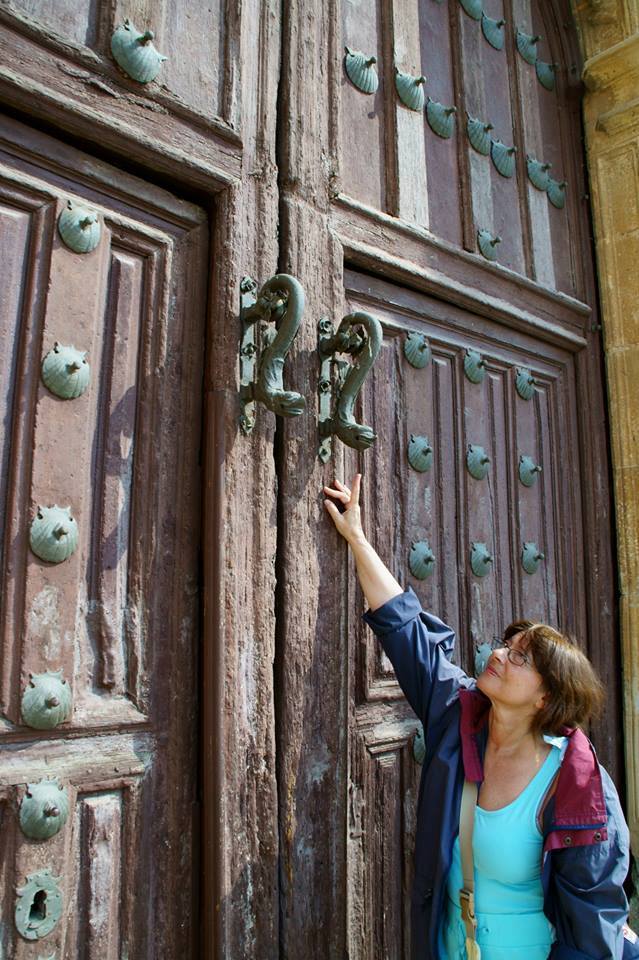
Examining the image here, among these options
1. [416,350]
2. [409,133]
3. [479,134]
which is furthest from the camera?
[479,134]

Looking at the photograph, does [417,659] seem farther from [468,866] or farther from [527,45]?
[527,45]

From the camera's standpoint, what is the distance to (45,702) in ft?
4.29

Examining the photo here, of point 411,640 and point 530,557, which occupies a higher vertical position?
point 530,557

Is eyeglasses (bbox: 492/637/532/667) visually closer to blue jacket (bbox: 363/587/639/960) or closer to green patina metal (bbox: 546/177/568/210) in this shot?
blue jacket (bbox: 363/587/639/960)

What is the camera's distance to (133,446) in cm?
154

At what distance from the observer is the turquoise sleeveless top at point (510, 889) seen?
1.39m

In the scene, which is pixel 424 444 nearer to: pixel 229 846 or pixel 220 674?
pixel 220 674

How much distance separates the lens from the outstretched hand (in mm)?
1707

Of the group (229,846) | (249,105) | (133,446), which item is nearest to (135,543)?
(133,446)

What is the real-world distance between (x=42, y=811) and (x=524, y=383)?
5.52 ft

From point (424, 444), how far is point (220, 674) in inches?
32.0

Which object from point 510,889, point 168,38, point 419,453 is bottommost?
point 510,889

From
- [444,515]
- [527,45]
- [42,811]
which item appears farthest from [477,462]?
[527,45]

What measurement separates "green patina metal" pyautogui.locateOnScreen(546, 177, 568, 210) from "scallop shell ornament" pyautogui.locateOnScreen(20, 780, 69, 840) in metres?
2.22
